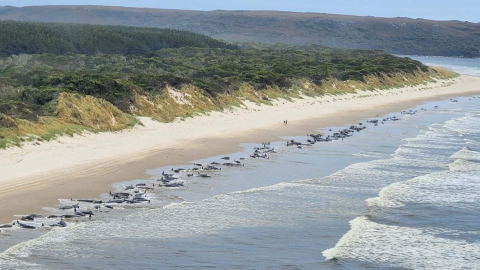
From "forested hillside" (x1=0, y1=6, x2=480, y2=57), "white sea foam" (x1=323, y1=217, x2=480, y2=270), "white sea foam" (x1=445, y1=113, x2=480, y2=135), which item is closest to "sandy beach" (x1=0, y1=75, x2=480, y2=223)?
"white sea foam" (x1=445, y1=113, x2=480, y2=135)

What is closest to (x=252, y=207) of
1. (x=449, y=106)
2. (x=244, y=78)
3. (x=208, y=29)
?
(x=244, y=78)

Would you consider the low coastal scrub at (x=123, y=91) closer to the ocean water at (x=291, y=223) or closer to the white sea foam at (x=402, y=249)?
the ocean water at (x=291, y=223)

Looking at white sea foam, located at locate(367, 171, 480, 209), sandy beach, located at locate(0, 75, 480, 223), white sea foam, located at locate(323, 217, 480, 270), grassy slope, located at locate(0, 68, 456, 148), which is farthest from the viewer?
grassy slope, located at locate(0, 68, 456, 148)

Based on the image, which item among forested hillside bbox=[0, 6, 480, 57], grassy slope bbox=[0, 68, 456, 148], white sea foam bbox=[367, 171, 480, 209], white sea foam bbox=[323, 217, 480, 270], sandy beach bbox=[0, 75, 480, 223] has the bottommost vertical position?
white sea foam bbox=[323, 217, 480, 270]

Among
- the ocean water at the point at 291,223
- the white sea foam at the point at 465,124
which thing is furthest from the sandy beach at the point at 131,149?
the white sea foam at the point at 465,124

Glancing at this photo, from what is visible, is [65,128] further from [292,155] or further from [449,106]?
[449,106]

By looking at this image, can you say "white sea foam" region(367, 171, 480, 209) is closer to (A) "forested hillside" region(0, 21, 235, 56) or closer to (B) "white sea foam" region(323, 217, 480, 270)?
(B) "white sea foam" region(323, 217, 480, 270)

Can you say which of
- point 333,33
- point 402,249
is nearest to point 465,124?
point 402,249
